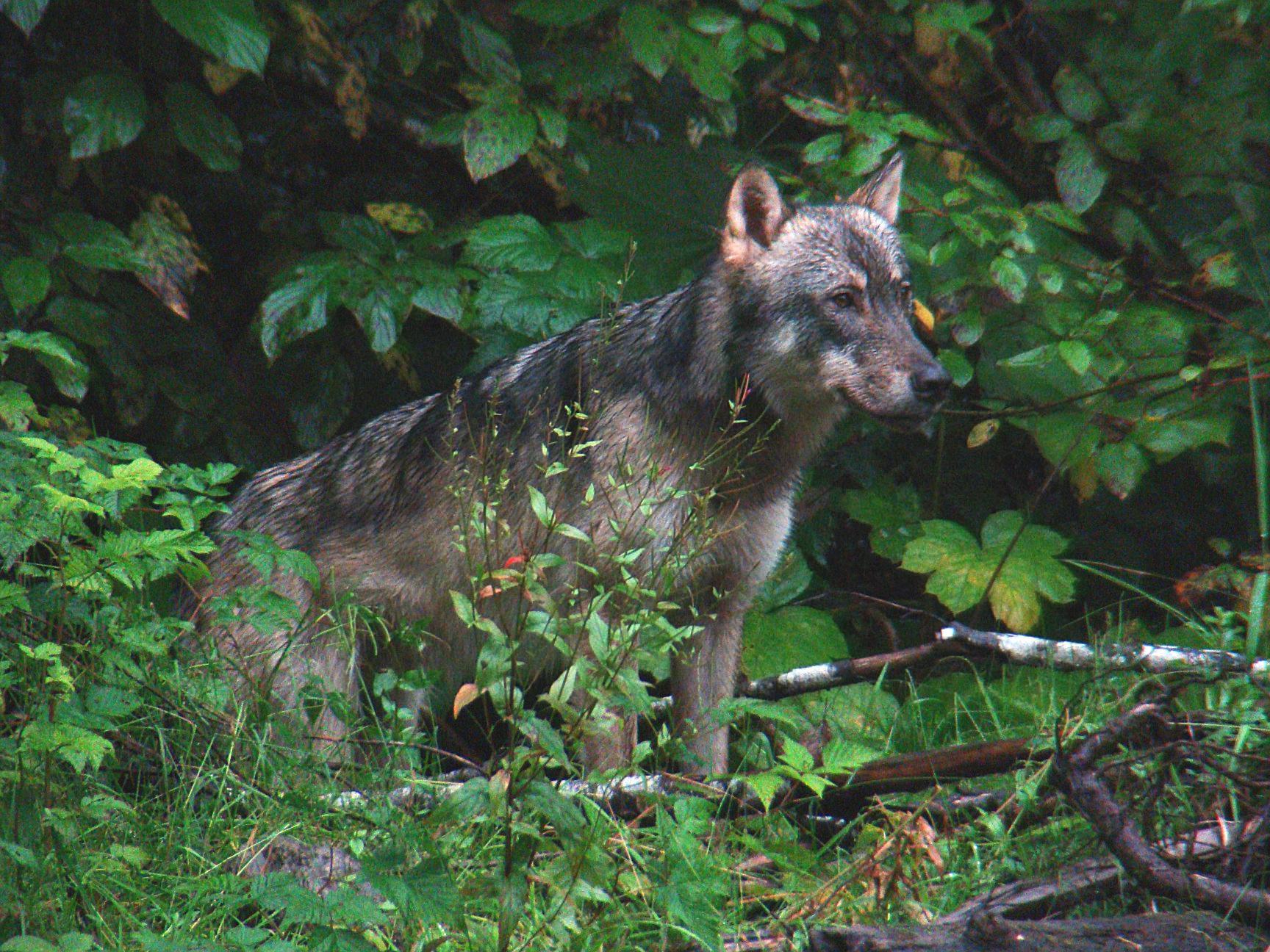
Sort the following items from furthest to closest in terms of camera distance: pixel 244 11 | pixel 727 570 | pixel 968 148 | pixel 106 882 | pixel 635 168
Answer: pixel 968 148 < pixel 635 168 < pixel 727 570 < pixel 244 11 < pixel 106 882

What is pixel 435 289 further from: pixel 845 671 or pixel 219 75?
pixel 845 671

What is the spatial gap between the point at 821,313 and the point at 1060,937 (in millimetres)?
2526

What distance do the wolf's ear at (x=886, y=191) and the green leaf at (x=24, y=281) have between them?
3.12 meters

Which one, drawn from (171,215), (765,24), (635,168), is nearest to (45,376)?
(171,215)

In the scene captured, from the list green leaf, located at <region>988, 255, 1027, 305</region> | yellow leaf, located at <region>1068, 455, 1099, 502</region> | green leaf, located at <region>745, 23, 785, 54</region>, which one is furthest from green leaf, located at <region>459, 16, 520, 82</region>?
yellow leaf, located at <region>1068, 455, 1099, 502</region>

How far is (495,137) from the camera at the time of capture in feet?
15.9

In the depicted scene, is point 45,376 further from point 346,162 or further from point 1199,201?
point 1199,201

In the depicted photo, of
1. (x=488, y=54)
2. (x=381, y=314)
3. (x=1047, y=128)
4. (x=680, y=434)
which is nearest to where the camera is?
(x=680, y=434)

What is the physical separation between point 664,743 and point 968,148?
4.06 m

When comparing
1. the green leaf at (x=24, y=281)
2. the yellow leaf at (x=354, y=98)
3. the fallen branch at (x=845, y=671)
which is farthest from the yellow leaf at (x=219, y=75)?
the fallen branch at (x=845, y=671)

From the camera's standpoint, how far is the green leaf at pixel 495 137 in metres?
4.80

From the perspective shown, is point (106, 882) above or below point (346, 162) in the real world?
below

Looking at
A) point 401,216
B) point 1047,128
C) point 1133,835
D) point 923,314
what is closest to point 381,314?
point 401,216

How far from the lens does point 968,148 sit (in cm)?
575
